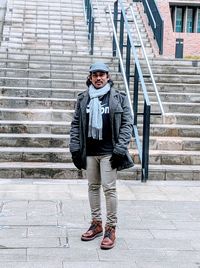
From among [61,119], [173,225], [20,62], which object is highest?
[20,62]

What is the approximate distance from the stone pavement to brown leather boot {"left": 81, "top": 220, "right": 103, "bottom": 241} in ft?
0.18

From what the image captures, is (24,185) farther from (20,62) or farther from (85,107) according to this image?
(20,62)

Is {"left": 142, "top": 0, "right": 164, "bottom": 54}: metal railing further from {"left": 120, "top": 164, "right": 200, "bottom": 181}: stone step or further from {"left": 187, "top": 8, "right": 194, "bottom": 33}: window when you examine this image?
{"left": 187, "top": 8, "right": 194, "bottom": 33}: window

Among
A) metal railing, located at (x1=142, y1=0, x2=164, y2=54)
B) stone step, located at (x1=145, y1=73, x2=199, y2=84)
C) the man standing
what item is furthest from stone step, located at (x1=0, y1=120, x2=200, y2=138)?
metal railing, located at (x1=142, y1=0, x2=164, y2=54)

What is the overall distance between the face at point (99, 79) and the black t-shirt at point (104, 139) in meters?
0.11

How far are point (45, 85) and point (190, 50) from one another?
12711 millimetres

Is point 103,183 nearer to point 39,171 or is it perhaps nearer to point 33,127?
point 39,171

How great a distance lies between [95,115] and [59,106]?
4.69m

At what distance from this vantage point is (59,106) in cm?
951

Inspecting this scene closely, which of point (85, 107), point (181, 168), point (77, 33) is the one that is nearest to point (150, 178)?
point (181, 168)

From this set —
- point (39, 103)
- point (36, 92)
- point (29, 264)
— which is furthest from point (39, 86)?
point (29, 264)

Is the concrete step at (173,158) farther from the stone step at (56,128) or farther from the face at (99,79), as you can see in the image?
the face at (99,79)

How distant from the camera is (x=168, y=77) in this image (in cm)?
1132

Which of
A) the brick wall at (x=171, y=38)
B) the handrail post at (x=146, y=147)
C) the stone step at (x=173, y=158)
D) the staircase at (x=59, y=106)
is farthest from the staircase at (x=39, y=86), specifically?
the brick wall at (x=171, y=38)
